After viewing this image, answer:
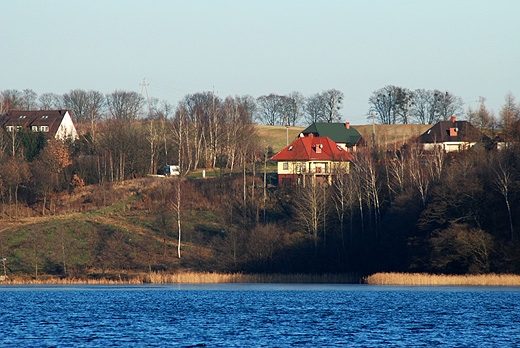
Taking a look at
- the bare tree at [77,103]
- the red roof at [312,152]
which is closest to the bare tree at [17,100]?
the bare tree at [77,103]

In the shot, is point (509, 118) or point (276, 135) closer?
point (509, 118)

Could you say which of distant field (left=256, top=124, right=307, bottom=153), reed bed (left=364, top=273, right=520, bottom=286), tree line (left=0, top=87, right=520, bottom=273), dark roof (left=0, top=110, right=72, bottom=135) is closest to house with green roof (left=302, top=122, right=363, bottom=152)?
distant field (left=256, top=124, right=307, bottom=153)

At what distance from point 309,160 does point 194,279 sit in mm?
34712

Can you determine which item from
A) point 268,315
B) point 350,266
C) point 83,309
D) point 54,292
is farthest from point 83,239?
point 268,315

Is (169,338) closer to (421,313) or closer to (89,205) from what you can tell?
(421,313)

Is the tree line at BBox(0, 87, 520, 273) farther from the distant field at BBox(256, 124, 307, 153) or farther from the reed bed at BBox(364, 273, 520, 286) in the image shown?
the distant field at BBox(256, 124, 307, 153)

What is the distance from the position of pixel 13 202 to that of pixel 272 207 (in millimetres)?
29606

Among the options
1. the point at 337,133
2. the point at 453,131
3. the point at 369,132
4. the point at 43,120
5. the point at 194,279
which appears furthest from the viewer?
the point at 369,132

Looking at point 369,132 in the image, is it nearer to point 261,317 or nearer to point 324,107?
point 324,107

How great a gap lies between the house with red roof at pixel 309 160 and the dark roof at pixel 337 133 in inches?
866

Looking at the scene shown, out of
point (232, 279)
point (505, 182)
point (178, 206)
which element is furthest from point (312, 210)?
point (505, 182)

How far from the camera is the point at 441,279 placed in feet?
213

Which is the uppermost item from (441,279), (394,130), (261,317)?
(394,130)

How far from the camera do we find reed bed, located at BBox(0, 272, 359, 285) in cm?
7050
